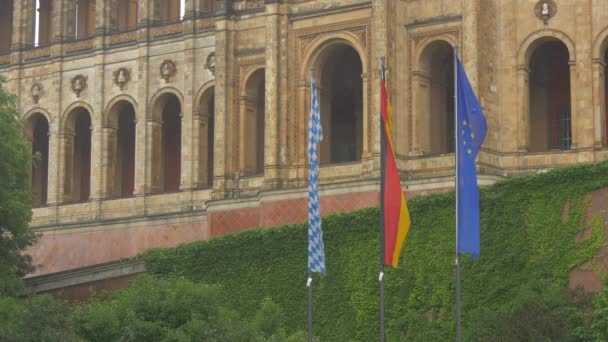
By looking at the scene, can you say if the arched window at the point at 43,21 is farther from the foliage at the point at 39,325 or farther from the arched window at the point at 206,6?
the foliage at the point at 39,325

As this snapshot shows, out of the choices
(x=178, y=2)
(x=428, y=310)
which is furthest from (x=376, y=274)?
(x=178, y=2)

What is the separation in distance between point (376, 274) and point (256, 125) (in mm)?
13529

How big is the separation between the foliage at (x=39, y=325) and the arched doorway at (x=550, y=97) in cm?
2119

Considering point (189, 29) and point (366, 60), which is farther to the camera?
point (189, 29)

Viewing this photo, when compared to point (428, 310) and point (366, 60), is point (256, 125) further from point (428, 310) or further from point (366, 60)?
point (428, 310)

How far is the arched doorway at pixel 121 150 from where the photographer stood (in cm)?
5984

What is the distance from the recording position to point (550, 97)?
Answer: 50.1m

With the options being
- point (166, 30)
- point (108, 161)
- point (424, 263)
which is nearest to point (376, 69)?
point (424, 263)

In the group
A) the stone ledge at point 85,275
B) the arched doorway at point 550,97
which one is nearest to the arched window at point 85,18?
the stone ledge at point 85,275

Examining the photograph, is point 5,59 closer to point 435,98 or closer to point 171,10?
point 171,10

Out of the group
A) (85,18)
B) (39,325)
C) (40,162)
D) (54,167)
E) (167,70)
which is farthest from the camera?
(40,162)

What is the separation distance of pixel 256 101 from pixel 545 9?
11743 mm

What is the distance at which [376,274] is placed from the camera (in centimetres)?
4053

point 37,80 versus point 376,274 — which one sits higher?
point 37,80
